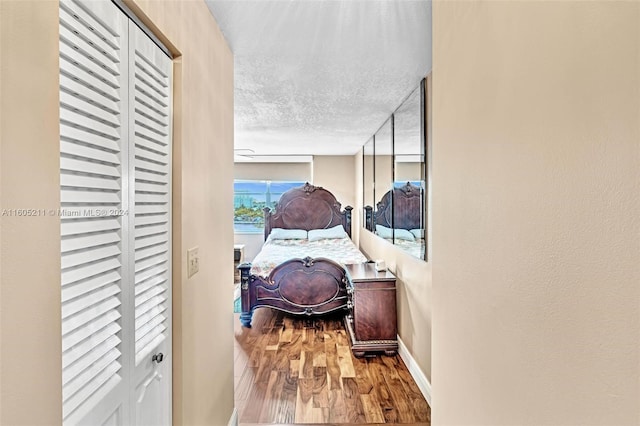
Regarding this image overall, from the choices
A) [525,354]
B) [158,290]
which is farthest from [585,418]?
[158,290]

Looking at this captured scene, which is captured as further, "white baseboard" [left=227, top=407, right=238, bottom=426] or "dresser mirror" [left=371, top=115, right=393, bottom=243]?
"dresser mirror" [left=371, top=115, right=393, bottom=243]

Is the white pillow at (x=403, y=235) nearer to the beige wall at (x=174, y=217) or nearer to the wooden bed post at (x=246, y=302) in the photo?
the beige wall at (x=174, y=217)

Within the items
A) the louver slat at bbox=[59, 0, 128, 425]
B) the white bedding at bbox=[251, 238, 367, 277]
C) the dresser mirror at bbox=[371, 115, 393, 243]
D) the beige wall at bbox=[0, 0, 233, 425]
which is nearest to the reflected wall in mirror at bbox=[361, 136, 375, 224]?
the dresser mirror at bbox=[371, 115, 393, 243]

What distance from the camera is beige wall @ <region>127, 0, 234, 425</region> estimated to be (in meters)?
1.47

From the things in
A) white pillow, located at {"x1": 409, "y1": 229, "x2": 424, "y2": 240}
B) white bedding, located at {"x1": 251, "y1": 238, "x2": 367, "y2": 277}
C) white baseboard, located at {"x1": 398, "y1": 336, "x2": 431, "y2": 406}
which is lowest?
white baseboard, located at {"x1": 398, "y1": 336, "x2": 431, "y2": 406}

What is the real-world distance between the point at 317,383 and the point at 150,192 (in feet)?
7.27

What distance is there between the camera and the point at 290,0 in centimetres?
163

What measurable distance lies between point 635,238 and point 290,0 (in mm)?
1565

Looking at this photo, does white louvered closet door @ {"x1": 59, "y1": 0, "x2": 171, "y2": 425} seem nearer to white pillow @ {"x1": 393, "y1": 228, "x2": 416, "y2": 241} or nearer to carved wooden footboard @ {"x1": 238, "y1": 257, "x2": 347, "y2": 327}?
white pillow @ {"x1": 393, "y1": 228, "x2": 416, "y2": 241}

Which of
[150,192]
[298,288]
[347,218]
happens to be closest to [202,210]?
[150,192]

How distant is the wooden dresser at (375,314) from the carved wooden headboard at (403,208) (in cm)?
58

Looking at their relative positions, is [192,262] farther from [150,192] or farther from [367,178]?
[367,178]

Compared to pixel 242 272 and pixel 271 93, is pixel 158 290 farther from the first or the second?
pixel 242 272

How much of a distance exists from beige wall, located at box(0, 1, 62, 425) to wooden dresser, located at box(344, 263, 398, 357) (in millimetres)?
2848
